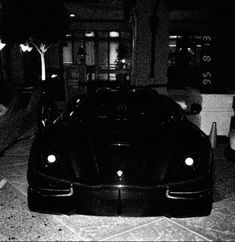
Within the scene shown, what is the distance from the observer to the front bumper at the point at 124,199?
280 centimetres

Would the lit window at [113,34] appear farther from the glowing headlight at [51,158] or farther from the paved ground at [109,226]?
the glowing headlight at [51,158]

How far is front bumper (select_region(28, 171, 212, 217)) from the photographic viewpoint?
9.18 ft

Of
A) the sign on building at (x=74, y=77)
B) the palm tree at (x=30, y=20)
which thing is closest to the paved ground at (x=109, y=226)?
the sign on building at (x=74, y=77)

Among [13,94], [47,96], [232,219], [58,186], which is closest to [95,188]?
[58,186]

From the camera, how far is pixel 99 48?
76.0 feet

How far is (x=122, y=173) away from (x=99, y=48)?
21150 millimetres

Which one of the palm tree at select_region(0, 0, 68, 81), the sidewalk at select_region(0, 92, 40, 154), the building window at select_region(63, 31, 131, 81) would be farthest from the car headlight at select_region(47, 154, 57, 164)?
the building window at select_region(63, 31, 131, 81)

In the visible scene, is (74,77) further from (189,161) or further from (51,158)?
(189,161)

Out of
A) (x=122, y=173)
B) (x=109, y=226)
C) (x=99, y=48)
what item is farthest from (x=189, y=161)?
(x=99, y=48)

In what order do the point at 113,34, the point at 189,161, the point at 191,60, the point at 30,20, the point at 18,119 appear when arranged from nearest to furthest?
the point at 189,161, the point at 18,119, the point at 30,20, the point at 113,34, the point at 191,60

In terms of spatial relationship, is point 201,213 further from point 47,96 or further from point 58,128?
point 47,96

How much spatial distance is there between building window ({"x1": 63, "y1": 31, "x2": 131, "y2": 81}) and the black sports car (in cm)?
1720

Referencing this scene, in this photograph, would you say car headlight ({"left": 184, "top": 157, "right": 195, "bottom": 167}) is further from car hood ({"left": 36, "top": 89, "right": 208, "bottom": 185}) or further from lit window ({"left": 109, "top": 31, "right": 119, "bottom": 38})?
lit window ({"left": 109, "top": 31, "right": 119, "bottom": 38})

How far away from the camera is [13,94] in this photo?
5445 millimetres
